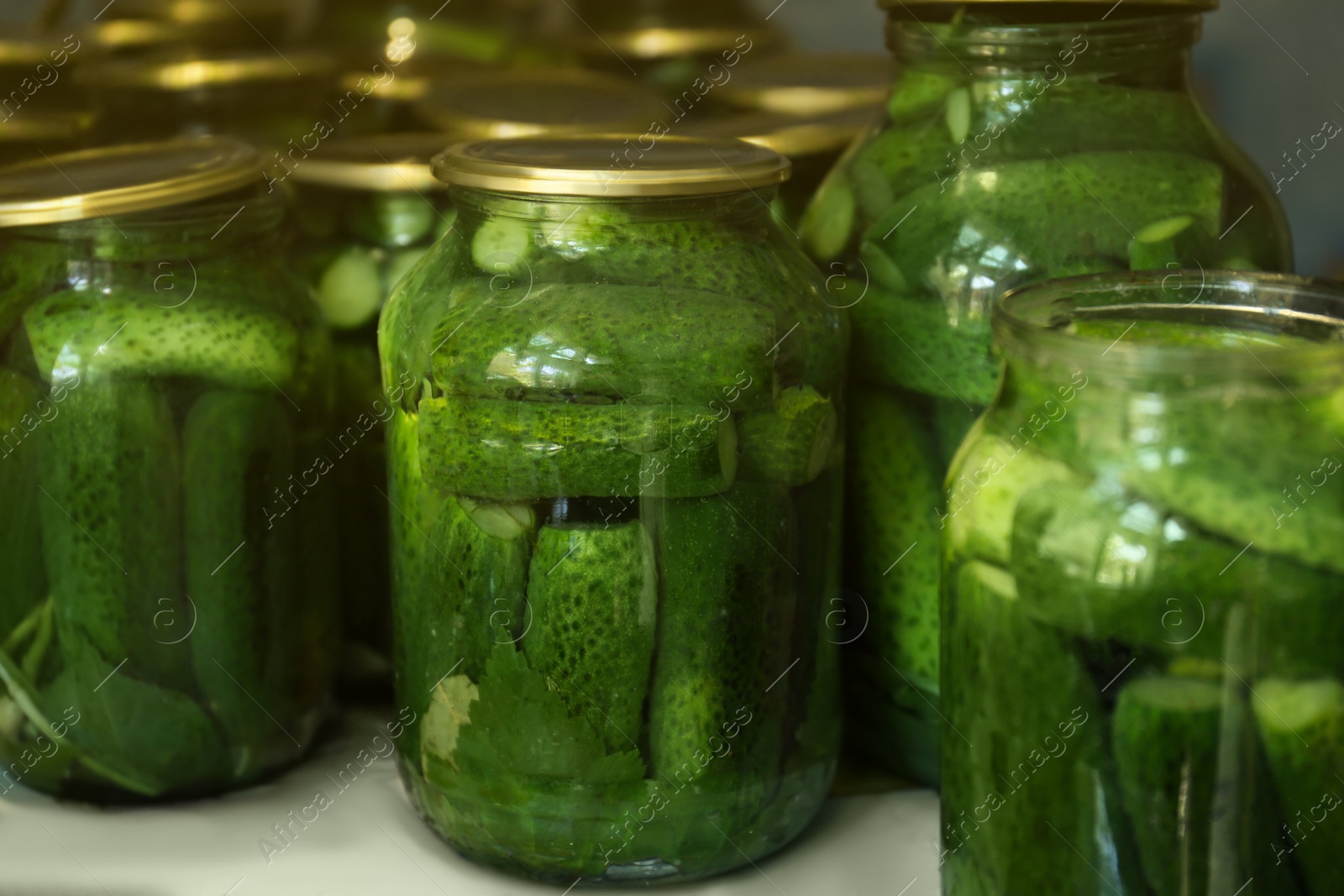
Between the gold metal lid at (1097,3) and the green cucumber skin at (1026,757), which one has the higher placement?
the gold metal lid at (1097,3)

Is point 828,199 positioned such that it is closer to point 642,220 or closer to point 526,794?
point 642,220

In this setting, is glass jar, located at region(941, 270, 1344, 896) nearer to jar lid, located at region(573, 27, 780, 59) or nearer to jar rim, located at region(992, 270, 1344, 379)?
jar rim, located at region(992, 270, 1344, 379)

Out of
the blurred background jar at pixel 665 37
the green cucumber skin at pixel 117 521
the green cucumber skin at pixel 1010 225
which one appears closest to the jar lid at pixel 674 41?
the blurred background jar at pixel 665 37

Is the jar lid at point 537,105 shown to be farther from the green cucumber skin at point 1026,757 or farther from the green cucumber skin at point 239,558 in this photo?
the green cucumber skin at point 1026,757

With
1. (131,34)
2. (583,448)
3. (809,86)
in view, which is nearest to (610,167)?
(583,448)

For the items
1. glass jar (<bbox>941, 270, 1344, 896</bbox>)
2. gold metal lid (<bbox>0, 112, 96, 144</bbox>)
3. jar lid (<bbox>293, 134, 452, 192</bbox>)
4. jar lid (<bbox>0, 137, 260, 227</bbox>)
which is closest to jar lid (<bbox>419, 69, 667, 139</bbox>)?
jar lid (<bbox>293, 134, 452, 192</bbox>)

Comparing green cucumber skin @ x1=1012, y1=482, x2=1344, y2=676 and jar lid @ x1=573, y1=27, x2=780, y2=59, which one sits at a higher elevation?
jar lid @ x1=573, y1=27, x2=780, y2=59
